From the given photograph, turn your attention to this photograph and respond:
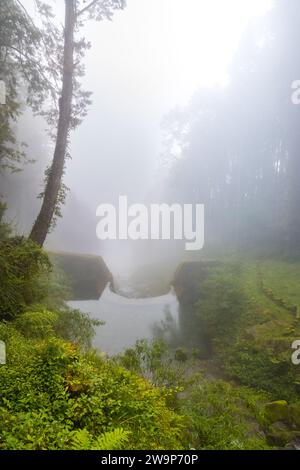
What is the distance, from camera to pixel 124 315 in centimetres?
1761

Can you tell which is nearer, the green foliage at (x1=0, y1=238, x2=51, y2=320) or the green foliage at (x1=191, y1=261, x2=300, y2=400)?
the green foliage at (x1=0, y1=238, x2=51, y2=320)

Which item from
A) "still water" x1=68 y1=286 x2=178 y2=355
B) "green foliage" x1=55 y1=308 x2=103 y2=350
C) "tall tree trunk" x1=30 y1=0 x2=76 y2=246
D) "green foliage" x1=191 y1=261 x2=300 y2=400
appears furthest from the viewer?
"still water" x1=68 y1=286 x2=178 y2=355

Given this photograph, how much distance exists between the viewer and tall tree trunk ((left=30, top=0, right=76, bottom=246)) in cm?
970

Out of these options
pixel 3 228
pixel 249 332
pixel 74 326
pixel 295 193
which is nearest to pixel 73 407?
pixel 74 326

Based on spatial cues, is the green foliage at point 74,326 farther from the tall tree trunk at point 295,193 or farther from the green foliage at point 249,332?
the tall tree trunk at point 295,193

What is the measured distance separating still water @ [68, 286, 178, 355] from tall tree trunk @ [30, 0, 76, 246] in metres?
5.41

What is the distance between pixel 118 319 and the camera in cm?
1689

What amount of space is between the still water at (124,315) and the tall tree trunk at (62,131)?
5409mm

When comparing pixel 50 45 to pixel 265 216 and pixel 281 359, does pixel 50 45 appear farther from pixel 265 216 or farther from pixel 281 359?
pixel 265 216

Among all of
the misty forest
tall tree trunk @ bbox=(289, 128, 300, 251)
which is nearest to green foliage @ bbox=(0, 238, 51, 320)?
the misty forest

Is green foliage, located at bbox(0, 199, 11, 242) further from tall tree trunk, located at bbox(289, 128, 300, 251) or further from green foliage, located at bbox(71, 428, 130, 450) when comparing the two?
tall tree trunk, located at bbox(289, 128, 300, 251)

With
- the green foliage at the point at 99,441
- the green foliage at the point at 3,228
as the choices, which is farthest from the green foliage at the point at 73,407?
the green foliage at the point at 3,228

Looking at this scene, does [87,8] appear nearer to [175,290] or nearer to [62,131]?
[62,131]

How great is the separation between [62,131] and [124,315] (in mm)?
10724
